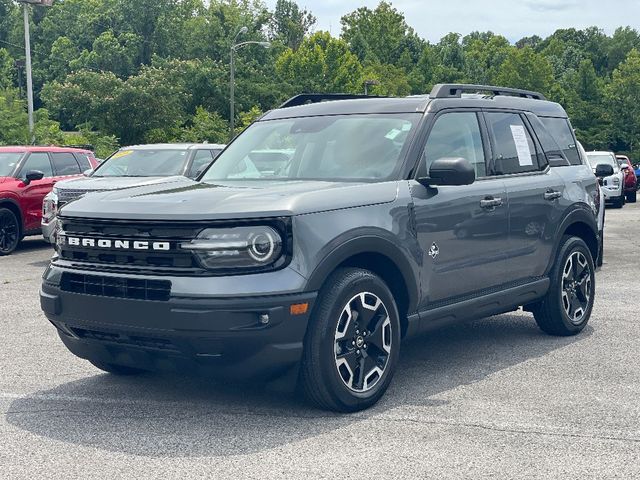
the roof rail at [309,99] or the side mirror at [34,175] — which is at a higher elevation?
the roof rail at [309,99]

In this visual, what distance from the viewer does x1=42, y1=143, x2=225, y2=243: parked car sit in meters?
12.4

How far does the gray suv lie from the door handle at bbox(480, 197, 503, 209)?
0.01m

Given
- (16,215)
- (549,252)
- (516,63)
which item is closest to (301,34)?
(516,63)

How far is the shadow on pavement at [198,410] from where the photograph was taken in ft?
15.6

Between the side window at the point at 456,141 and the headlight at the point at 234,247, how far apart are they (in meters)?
1.49

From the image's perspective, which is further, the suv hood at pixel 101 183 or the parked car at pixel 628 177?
the parked car at pixel 628 177

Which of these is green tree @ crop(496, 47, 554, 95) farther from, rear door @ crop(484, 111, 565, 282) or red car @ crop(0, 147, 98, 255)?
rear door @ crop(484, 111, 565, 282)

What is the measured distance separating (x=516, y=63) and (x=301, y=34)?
46.6 m

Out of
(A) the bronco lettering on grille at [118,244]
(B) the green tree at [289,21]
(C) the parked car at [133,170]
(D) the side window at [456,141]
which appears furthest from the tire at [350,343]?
(B) the green tree at [289,21]

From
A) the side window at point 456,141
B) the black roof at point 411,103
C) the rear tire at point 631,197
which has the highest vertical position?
the black roof at point 411,103

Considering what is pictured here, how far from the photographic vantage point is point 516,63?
301 ft

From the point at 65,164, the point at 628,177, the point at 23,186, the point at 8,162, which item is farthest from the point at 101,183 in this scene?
Answer: the point at 628,177

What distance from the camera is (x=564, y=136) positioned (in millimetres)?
7754

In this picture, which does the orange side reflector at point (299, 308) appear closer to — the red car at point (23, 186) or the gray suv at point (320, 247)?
the gray suv at point (320, 247)
